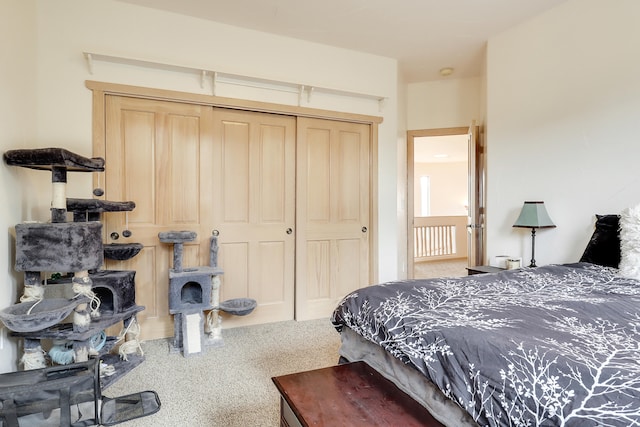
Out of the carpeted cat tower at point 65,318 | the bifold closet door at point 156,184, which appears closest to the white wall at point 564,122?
the bifold closet door at point 156,184

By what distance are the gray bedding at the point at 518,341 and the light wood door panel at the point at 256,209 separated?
161 cm

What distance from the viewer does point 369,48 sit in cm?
355

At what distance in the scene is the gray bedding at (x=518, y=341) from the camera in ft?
2.57

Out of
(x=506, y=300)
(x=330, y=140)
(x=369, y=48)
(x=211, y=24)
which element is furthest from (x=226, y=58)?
(x=506, y=300)

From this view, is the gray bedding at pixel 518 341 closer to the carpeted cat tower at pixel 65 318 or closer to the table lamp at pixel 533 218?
the table lamp at pixel 533 218

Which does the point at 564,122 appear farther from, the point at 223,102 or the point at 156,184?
the point at 156,184

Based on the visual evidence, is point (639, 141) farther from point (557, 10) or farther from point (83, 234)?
point (83, 234)

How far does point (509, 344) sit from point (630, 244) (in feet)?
5.30

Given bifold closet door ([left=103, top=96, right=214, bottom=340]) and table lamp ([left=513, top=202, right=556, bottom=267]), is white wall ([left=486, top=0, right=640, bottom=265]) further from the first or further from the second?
bifold closet door ([left=103, top=96, right=214, bottom=340])

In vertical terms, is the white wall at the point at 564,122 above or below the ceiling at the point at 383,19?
below

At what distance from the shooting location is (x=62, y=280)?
2238 mm

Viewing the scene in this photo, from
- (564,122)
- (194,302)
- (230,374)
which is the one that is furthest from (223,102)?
(564,122)

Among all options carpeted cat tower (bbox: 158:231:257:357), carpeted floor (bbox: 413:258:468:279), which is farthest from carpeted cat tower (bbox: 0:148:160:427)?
carpeted floor (bbox: 413:258:468:279)

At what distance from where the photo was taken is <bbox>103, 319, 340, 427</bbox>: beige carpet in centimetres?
182
